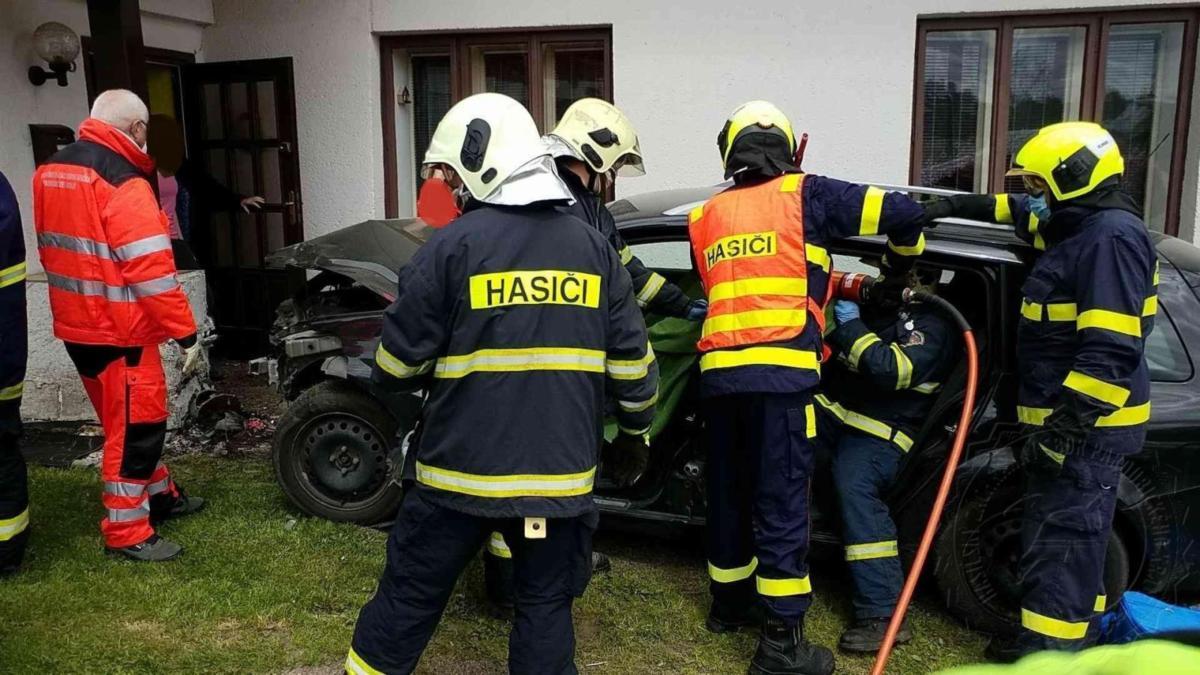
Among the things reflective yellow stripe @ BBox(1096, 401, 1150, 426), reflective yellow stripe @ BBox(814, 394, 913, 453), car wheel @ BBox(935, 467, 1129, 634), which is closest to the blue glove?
reflective yellow stripe @ BBox(814, 394, 913, 453)

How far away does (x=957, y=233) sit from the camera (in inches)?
135

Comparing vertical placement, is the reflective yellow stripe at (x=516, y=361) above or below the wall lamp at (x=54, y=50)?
below

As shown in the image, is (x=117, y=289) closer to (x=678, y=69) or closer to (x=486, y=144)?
(x=486, y=144)

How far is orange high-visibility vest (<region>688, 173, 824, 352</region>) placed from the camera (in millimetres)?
3133

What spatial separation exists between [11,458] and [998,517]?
3.73 metres

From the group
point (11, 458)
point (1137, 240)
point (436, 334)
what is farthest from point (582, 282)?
point (11, 458)

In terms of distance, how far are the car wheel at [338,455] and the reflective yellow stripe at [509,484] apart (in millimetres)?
1626

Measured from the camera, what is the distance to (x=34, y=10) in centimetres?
592

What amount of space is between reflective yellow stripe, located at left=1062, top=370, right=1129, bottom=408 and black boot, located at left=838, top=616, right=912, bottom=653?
3.40 feet

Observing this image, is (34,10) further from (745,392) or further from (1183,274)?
(1183,274)

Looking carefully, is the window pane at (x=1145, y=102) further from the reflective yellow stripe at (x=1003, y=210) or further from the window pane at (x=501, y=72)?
the window pane at (x=501, y=72)

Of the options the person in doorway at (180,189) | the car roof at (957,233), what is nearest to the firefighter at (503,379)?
the car roof at (957,233)

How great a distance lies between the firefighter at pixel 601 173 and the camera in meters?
3.49

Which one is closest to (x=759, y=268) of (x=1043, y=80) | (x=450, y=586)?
(x=450, y=586)
